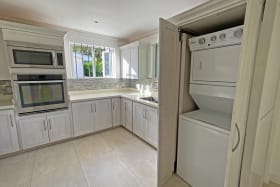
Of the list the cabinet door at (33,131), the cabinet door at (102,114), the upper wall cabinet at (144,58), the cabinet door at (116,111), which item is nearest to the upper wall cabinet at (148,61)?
the upper wall cabinet at (144,58)

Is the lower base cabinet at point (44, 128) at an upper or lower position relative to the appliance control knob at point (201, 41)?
lower

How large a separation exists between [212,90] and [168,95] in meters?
0.46

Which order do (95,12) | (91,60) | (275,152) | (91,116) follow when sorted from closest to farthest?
(275,152)
(95,12)
(91,116)
(91,60)

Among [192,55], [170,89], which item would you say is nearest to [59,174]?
[170,89]

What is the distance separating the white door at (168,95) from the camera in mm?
1322

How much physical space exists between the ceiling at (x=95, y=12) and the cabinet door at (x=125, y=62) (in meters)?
0.69

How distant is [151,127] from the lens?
2.45 m

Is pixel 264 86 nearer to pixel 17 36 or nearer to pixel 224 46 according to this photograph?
pixel 224 46

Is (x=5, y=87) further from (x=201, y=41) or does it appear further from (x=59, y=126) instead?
(x=201, y=41)

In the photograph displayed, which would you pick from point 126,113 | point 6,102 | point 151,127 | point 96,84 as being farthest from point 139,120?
point 6,102

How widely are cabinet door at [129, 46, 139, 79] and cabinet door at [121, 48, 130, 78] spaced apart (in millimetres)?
146

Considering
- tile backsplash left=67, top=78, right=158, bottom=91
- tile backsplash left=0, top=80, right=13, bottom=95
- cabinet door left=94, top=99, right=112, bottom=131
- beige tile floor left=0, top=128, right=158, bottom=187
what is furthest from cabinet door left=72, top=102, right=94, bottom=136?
tile backsplash left=0, top=80, right=13, bottom=95

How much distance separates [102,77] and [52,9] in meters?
1.85

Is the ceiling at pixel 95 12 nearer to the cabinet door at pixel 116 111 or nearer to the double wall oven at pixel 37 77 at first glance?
the double wall oven at pixel 37 77
